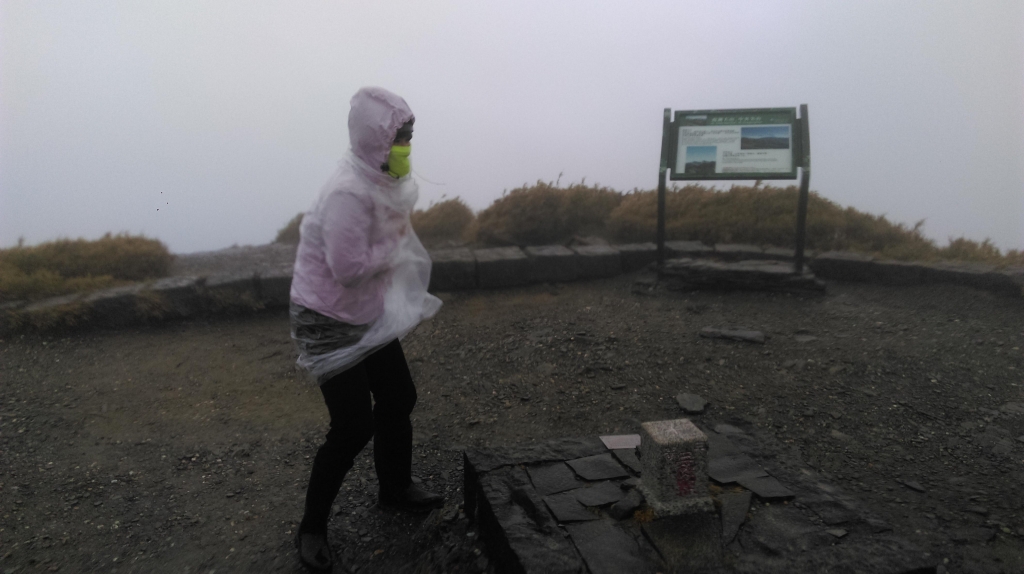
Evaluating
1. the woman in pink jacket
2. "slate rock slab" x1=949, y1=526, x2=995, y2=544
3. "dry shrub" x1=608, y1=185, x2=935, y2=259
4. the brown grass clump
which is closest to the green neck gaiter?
the woman in pink jacket

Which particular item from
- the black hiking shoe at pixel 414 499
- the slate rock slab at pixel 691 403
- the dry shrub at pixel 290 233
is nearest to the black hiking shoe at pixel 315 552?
the black hiking shoe at pixel 414 499

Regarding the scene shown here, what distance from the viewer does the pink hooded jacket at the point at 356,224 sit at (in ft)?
8.42

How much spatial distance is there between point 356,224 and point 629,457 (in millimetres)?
1572

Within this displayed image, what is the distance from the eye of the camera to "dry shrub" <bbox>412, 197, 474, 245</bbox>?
352 inches

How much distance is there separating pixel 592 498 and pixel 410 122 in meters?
1.68

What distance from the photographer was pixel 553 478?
2.95 meters

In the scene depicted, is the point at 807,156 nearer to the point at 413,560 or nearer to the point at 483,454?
the point at 483,454

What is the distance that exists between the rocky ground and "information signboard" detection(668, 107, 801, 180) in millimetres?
1288

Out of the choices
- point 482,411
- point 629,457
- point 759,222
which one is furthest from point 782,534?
point 759,222

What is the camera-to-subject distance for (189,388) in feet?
16.2

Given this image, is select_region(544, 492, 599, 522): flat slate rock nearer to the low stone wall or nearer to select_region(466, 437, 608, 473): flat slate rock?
select_region(466, 437, 608, 473): flat slate rock

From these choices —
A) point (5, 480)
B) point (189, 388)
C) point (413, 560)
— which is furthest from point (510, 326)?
point (5, 480)

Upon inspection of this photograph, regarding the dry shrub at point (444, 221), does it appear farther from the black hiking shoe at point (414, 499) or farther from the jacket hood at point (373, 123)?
the jacket hood at point (373, 123)

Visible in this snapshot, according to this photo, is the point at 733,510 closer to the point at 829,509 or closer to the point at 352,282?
the point at 829,509
